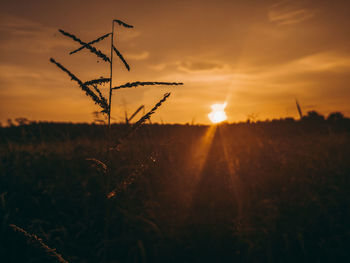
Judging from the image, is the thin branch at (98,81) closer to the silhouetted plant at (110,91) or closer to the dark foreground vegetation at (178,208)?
the silhouetted plant at (110,91)

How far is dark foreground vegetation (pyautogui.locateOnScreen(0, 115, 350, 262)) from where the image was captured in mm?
3676

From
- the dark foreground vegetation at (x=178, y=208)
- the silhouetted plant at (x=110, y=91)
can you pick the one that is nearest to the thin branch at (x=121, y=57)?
the silhouetted plant at (x=110, y=91)

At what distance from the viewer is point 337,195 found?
485cm

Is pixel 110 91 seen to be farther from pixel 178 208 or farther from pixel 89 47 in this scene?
pixel 178 208

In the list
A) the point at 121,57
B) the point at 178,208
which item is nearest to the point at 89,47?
the point at 121,57

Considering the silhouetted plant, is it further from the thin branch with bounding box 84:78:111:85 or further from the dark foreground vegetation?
the dark foreground vegetation

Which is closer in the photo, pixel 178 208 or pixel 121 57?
pixel 121 57

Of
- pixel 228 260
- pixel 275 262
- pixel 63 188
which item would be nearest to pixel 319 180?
pixel 275 262

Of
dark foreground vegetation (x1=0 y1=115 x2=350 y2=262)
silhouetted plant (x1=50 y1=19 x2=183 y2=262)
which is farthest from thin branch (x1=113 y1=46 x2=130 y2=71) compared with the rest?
dark foreground vegetation (x1=0 y1=115 x2=350 y2=262)

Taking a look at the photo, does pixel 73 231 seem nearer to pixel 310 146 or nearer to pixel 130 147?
pixel 130 147

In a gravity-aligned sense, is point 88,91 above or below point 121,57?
below

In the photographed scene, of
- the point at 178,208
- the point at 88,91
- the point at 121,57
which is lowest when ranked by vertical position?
the point at 178,208

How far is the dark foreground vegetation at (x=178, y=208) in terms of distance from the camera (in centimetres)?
368

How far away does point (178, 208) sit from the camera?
428 centimetres
